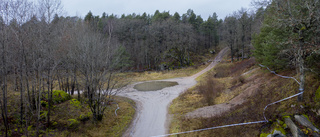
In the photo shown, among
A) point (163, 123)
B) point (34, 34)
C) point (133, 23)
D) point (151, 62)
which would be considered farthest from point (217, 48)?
point (34, 34)

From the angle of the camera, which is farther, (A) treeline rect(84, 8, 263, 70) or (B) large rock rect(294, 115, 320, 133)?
(A) treeline rect(84, 8, 263, 70)

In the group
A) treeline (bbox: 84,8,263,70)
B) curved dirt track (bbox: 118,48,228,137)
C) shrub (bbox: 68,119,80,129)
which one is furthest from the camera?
treeline (bbox: 84,8,263,70)

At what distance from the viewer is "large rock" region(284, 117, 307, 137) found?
5.30 metres

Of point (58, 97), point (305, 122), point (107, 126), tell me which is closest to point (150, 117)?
point (107, 126)

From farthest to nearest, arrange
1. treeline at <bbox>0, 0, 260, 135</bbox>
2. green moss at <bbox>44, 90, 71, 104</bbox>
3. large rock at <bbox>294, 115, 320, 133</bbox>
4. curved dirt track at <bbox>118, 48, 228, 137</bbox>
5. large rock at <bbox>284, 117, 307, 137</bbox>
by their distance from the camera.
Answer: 1. green moss at <bbox>44, 90, 71, 104</bbox>
2. curved dirt track at <bbox>118, 48, 228, 137</bbox>
3. treeline at <bbox>0, 0, 260, 135</bbox>
4. large rock at <bbox>294, 115, 320, 133</bbox>
5. large rock at <bbox>284, 117, 307, 137</bbox>

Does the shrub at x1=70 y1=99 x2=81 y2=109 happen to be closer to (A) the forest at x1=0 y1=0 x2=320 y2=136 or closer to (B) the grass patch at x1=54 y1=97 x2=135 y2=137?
(A) the forest at x1=0 y1=0 x2=320 y2=136

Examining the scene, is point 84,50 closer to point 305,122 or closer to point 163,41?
point 305,122

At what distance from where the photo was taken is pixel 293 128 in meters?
5.58

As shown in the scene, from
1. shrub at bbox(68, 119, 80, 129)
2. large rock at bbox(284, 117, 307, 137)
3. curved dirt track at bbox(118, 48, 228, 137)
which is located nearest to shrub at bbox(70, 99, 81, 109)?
shrub at bbox(68, 119, 80, 129)

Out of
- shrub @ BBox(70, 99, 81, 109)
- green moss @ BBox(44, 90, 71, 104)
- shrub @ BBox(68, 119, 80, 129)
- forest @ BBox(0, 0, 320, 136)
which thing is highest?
forest @ BBox(0, 0, 320, 136)

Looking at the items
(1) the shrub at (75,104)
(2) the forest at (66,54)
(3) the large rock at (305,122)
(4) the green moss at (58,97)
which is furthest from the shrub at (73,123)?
(3) the large rock at (305,122)

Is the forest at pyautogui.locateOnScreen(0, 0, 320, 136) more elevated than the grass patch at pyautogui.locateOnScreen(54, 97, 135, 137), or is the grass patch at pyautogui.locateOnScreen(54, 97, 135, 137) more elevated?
the forest at pyautogui.locateOnScreen(0, 0, 320, 136)

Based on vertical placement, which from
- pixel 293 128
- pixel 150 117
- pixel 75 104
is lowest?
pixel 150 117

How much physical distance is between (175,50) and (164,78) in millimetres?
15462
